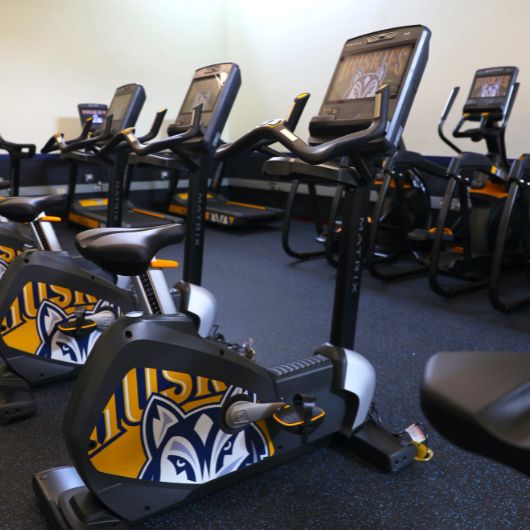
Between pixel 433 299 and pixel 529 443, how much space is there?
131 inches

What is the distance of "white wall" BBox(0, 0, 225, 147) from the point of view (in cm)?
587

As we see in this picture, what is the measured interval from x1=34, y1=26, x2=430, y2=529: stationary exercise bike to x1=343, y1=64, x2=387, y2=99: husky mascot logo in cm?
4

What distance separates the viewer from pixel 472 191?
410 centimetres

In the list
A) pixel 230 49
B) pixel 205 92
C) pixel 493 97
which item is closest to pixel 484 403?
pixel 205 92

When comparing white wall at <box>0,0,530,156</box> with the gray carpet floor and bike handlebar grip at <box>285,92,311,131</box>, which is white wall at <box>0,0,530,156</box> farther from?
bike handlebar grip at <box>285,92,311,131</box>

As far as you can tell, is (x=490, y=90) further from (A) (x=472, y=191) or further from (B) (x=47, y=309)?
(B) (x=47, y=309)

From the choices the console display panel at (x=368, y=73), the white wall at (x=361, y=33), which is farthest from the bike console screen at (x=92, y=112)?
the console display panel at (x=368, y=73)

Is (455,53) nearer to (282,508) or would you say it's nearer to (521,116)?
(521,116)

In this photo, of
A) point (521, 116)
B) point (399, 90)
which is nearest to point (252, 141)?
point (399, 90)

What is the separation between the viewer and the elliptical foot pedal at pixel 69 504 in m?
1.31

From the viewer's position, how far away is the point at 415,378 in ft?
7.84

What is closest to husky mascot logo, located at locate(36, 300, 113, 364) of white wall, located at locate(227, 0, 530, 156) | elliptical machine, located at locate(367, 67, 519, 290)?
elliptical machine, located at locate(367, 67, 519, 290)

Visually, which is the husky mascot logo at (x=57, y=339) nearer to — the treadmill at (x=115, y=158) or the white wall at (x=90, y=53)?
the treadmill at (x=115, y=158)

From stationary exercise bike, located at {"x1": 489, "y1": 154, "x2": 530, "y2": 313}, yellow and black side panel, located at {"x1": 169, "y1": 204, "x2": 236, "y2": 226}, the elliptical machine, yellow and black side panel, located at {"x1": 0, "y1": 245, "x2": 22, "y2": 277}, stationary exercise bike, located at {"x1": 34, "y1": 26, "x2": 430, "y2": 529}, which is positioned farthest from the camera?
yellow and black side panel, located at {"x1": 169, "y1": 204, "x2": 236, "y2": 226}
